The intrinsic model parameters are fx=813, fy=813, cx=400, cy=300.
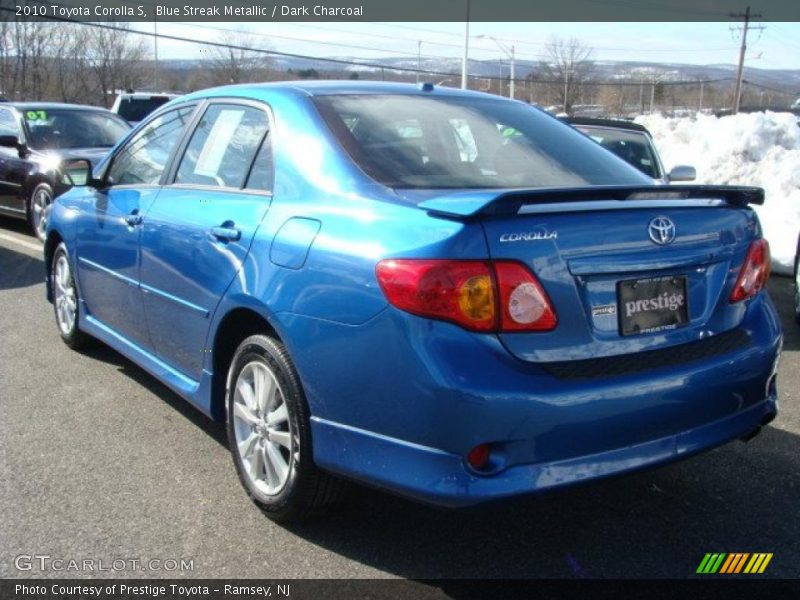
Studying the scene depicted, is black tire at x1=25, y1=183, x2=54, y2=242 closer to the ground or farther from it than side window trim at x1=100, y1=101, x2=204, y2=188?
closer to the ground

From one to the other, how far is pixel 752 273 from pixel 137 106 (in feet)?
54.2

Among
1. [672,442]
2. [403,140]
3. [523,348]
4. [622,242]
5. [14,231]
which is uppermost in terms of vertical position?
[403,140]

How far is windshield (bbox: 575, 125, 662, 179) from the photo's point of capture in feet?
27.2

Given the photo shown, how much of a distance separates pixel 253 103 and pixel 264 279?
99 cm

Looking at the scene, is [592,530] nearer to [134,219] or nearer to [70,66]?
[134,219]

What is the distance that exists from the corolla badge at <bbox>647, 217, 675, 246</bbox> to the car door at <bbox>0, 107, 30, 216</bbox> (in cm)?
911

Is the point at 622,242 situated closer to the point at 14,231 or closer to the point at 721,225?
the point at 721,225

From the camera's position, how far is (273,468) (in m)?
3.12

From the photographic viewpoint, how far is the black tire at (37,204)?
376 inches

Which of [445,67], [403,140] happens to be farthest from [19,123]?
[445,67]

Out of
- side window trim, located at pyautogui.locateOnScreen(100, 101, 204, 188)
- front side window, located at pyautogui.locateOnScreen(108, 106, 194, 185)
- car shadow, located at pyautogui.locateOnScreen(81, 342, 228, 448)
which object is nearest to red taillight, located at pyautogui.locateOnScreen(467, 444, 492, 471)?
car shadow, located at pyautogui.locateOnScreen(81, 342, 228, 448)

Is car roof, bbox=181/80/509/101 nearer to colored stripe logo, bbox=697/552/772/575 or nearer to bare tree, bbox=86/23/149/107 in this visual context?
colored stripe logo, bbox=697/552/772/575

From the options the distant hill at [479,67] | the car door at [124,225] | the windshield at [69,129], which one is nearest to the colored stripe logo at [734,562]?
the car door at [124,225]

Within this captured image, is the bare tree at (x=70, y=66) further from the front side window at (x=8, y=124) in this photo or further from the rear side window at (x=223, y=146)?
the rear side window at (x=223, y=146)
